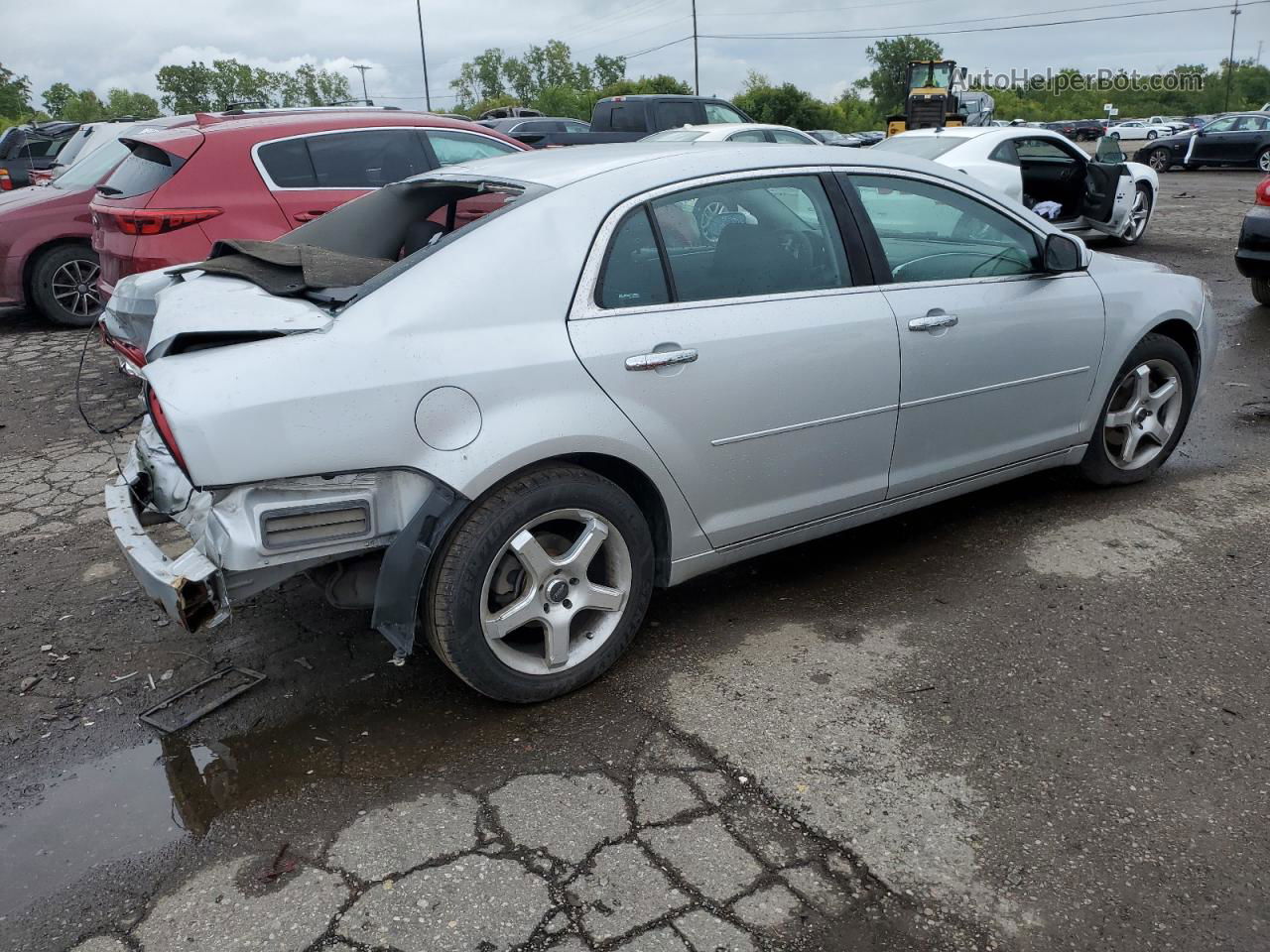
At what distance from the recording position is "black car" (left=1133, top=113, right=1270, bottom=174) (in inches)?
981

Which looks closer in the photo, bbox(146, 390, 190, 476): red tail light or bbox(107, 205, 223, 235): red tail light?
bbox(146, 390, 190, 476): red tail light

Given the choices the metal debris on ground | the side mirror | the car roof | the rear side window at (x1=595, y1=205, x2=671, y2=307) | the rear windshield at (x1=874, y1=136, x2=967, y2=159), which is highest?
the car roof

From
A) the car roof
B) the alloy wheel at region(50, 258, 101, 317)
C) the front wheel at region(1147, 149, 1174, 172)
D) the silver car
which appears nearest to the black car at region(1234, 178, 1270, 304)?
the silver car

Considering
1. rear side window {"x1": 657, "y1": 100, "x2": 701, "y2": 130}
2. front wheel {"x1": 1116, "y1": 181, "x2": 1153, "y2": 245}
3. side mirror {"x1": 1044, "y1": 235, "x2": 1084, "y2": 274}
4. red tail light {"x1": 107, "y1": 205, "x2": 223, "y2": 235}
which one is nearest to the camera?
side mirror {"x1": 1044, "y1": 235, "x2": 1084, "y2": 274}

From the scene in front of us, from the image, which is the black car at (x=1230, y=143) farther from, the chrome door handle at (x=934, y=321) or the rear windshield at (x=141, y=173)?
the chrome door handle at (x=934, y=321)

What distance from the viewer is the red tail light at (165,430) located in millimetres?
2670

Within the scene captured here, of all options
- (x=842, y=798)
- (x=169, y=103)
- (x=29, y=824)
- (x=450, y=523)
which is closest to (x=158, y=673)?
(x=29, y=824)

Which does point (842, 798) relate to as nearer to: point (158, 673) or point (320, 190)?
point (158, 673)

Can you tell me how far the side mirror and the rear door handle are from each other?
2.00 ft

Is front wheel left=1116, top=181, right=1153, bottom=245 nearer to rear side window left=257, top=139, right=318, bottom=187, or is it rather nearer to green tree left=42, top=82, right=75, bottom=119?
rear side window left=257, top=139, right=318, bottom=187

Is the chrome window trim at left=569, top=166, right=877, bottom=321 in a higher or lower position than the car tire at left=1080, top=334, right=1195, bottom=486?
higher

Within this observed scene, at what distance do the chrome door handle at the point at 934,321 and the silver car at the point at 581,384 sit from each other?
0.01 m

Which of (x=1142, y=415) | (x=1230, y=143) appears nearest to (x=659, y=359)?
(x=1142, y=415)

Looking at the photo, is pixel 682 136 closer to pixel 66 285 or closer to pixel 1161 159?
pixel 66 285
